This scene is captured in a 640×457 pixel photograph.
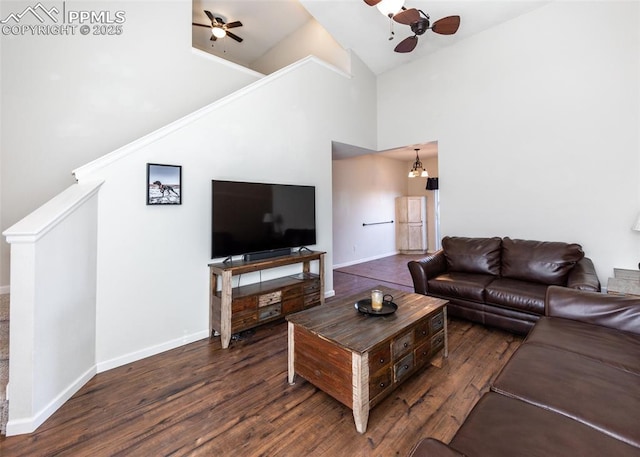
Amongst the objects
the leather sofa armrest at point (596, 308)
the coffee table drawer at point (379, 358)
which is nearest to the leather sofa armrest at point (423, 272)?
the leather sofa armrest at point (596, 308)

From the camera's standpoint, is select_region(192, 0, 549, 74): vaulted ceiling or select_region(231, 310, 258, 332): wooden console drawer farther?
select_region(192, 0, 549, 74): vaulted ceiling

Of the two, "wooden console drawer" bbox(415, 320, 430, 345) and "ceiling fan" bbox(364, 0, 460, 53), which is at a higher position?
"ceiling fan" bbox(364, 0, 460, 53)

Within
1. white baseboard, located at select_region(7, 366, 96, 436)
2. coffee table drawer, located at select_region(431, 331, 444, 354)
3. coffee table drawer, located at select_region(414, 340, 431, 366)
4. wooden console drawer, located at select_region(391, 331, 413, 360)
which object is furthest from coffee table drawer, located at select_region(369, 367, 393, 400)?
white baseboard, located at select_region(7, 366, 96, 436)

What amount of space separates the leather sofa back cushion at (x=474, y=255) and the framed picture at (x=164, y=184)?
10.6 feet

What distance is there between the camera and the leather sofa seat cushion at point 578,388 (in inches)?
39.4

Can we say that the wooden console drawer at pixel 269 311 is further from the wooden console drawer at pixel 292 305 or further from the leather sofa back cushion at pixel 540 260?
the leather sofa back cushion at pixel 540 260

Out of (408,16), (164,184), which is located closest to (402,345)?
(164,184)

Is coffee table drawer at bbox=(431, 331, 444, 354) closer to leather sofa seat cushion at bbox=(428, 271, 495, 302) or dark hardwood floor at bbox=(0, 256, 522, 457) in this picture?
dark hardwood floor at bbox=(0, 256, 522, 457)

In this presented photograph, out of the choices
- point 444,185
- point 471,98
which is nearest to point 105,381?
point 444,185

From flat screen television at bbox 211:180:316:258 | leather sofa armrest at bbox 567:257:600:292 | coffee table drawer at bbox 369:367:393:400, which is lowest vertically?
coffee table drawer at bbox 369:367:393:400

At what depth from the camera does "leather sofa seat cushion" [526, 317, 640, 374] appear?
139 centimetres

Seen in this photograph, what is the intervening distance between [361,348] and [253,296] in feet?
4.87

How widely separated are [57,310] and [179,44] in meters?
Answer: 3.29

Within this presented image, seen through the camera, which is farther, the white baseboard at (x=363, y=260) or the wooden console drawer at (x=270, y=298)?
the white baseboard at (x=363, y=260)
